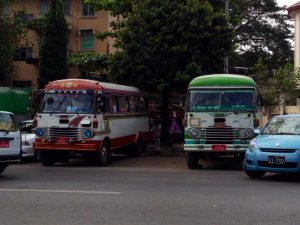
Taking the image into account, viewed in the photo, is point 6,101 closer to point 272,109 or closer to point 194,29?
point 194,29

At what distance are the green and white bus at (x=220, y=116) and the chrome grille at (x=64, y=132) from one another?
3.48 metres

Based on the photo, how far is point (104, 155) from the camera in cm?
1883

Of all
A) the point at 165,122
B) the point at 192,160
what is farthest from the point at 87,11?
the point at 192,160

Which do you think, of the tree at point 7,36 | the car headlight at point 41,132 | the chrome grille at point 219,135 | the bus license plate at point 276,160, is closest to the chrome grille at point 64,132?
the car headlight at point 41,132

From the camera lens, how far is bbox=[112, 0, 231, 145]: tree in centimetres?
2303

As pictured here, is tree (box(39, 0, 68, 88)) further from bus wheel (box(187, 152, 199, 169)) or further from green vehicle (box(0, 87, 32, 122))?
bus wheel (box(187, 152, 199, 169))

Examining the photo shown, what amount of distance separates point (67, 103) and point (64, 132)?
941 millimetres

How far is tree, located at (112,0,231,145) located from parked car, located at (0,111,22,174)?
8.72 m

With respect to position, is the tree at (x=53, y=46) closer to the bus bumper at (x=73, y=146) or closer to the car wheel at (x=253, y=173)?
the bus bumper at (x=73, y=146)

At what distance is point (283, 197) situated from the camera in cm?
1116

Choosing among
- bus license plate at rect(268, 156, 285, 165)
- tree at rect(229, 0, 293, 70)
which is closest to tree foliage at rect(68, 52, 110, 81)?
bus license plate at rect(268, 156, 285, 165)

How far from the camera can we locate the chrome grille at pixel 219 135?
671 inches

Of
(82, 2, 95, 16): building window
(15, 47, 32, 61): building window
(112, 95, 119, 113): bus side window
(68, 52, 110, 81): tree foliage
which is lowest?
(112, 95, 119, 113): bus side window

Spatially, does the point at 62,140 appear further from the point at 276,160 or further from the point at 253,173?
the point at 276,160
